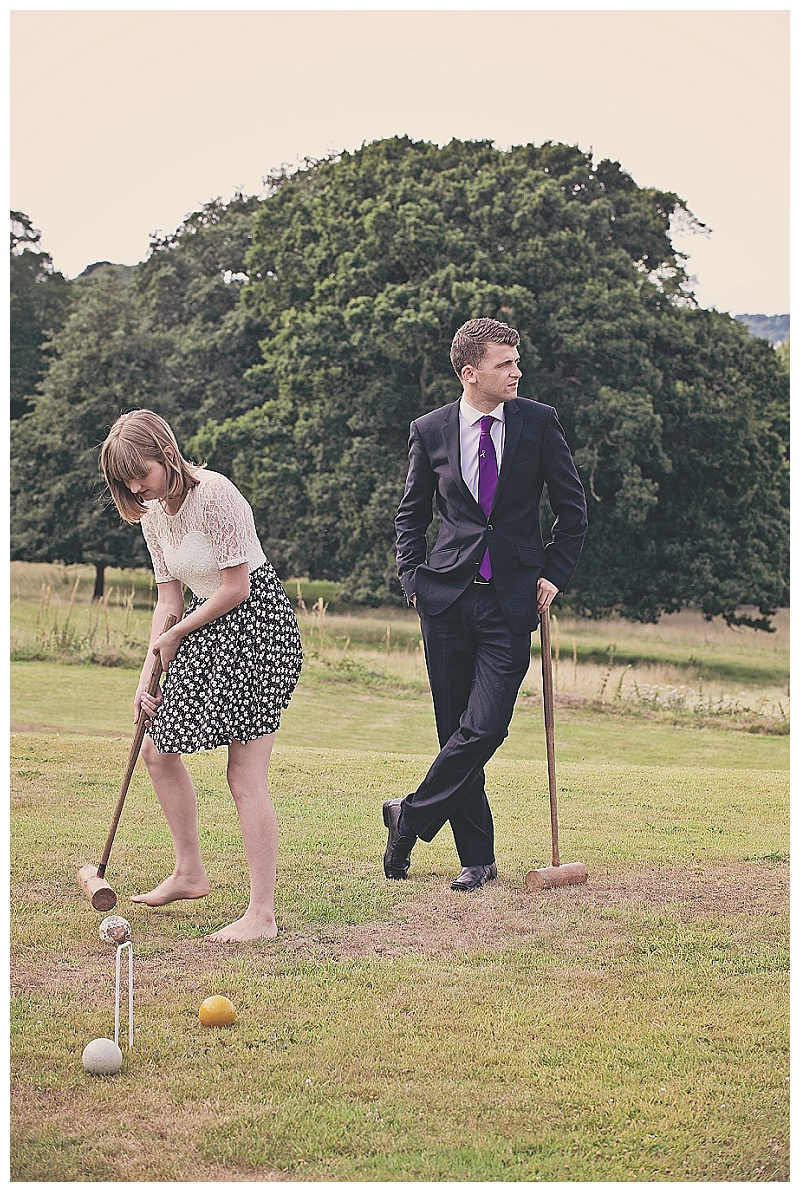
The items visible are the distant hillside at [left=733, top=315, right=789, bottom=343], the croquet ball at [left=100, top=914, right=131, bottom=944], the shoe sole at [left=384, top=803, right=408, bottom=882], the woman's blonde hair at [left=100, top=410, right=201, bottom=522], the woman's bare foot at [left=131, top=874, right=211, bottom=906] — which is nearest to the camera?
the croquet ball at [left=100, top=914, right=131, bottom=944]

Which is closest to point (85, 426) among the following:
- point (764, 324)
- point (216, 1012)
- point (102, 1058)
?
point (764, 324)

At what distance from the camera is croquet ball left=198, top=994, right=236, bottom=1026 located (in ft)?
11.1

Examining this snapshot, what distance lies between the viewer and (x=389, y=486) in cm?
1809

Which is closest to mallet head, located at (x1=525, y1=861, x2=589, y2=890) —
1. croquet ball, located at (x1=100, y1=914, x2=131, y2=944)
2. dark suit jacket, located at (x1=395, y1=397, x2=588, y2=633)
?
dark suit jacket, located at (x1=395, y1=397, x2=588, y2=633)

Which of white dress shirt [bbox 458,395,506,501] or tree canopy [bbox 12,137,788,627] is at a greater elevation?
tree canopy [bbox 12,137,788,627]

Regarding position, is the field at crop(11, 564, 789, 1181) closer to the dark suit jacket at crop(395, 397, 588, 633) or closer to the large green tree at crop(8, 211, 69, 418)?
the dark suit jacket at crop(395, 397, 588, 633)

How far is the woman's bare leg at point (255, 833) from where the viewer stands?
4094mm

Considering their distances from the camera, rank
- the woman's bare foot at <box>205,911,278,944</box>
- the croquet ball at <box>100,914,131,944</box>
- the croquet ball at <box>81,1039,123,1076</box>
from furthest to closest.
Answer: the woman's bare foot at <box>205,911,278,944</box> → the croquet ball at <box>100,914,131,944</box> → the croquet ball at <box>81,1039,123,1076</box>

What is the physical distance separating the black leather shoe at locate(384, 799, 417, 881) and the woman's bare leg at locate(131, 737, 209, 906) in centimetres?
73

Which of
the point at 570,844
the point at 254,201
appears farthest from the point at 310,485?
the point at 570,844

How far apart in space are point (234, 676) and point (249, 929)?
0.81 metres

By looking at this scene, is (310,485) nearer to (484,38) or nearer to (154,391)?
(154,391)

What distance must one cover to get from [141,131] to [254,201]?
8.34m

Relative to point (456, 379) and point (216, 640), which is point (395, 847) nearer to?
point (216, 640)
